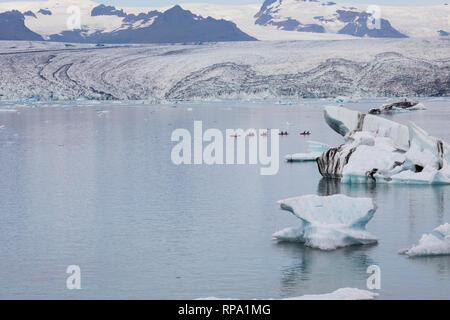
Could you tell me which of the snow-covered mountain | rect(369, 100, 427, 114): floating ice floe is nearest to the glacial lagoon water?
rect(369, 100, 427, 114): floating ice floe

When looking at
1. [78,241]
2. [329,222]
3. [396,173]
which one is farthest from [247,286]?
[396,173]

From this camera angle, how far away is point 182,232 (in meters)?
9.98

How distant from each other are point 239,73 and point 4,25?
8187 cm

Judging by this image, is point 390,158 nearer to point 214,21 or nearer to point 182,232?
point 182,232

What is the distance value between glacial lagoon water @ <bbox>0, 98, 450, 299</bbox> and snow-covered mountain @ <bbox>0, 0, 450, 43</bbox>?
92.8m

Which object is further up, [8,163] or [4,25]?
[4,25]

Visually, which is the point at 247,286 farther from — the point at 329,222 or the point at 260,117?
the point at 260,117

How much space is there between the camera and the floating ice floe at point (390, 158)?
1372 centimetres

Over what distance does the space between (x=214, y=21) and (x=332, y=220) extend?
14258cm

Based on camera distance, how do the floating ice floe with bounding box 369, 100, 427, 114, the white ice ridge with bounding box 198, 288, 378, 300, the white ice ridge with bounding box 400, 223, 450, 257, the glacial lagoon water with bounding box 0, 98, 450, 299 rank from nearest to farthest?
the white ice ridge with bounding box 198, 288, 378, 300, the glacial lagoon water with bounding box 0, 98, 450, 299, the white ice ridge with bounding box 400, 223, 450, 257, the floating ice floe with bounding box 369, 100, 427, 114

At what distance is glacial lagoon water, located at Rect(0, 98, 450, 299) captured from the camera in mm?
7559

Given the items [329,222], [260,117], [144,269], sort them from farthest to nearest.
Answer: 1. [260,117]
2. [329,222]
3. [144,269]

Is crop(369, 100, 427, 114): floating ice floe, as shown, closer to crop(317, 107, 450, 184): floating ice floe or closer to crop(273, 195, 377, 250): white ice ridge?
crop(317, 107, 450, 184): floating ice floe
